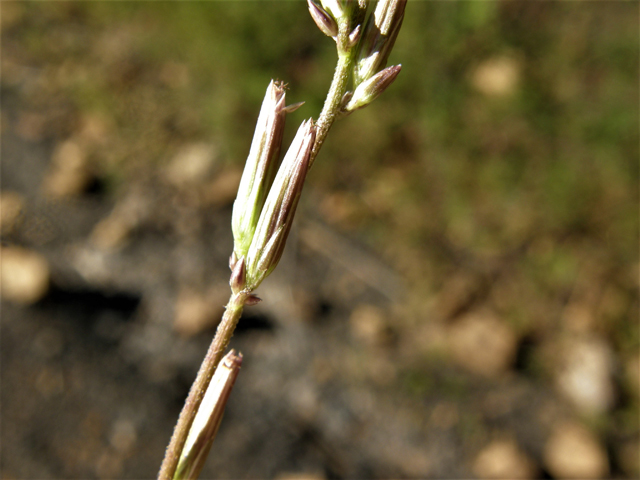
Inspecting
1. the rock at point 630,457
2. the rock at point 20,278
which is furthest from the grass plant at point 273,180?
the rock at point 630,457

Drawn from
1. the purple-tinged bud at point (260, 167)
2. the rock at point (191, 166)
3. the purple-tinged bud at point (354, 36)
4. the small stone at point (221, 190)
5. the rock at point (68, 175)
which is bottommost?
the small stone at point (221, 190)

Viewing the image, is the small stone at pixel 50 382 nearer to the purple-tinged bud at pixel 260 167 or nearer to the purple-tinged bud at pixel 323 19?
the purple-tinged bud at pixel 260 167

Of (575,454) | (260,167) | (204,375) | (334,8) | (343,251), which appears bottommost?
(575,454)

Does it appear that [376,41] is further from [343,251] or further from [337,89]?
[343,251]

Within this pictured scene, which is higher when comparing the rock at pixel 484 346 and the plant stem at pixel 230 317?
the plant stem at pixel 230 317

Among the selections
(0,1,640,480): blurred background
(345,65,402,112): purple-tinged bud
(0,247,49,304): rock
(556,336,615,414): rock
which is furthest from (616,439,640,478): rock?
(0,247,49,304): rock

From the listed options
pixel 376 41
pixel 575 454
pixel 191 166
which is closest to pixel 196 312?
pixel 191 166

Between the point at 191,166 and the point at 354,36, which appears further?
the point at 191,166
